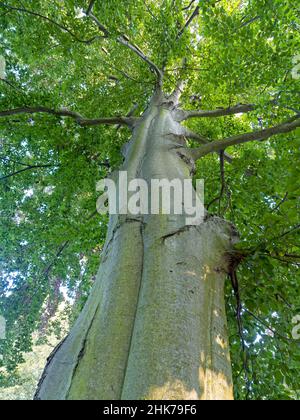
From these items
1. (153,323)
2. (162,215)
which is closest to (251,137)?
(162,215)

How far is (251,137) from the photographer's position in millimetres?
3227

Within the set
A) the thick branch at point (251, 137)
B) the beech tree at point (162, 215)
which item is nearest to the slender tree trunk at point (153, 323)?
the beech tree at point (162, 215)

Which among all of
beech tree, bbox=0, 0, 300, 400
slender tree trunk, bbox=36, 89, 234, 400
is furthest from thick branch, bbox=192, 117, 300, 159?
slender tree trunk, bbox=36, 89, 234, 400

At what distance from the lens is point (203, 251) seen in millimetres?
1899

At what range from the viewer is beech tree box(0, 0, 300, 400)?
1.46m

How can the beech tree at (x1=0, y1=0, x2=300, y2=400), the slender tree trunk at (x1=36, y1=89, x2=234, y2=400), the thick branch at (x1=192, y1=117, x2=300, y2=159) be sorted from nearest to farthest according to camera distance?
the slender tree trunk at (x1=36, y1=89, x2=234, y2=400) → the beech tree at (x1=0, y1=0, x2=300, y2=400) → the thick branch at (x1=192, y1=117, x2=300, y2=159)

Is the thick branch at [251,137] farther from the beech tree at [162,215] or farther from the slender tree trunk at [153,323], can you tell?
the slender tree trunk at [153,323]

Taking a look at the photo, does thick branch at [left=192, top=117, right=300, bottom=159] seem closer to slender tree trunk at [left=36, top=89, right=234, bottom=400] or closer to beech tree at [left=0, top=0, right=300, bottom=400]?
beech tree at [left=0, top=0, right=300, bottom=400]

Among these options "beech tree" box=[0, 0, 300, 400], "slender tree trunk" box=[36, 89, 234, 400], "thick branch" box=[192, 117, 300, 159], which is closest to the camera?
"slender tree trunk" box=[36, 89, 234, 400]

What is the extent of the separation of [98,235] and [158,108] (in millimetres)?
1941

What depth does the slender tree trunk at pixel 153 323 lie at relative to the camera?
130 cm

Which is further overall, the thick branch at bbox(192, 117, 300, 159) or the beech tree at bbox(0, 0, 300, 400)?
the thick branch at bbox(192, 117, 300, 159)

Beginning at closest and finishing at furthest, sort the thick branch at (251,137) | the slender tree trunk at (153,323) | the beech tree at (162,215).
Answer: the slender tree trunk at (153,323) → the beech tree at (162,215) → the thick branch at (251,137)

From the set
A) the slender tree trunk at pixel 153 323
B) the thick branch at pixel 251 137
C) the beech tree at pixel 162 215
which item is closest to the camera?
the slender tree trunk at pixel 153 323
